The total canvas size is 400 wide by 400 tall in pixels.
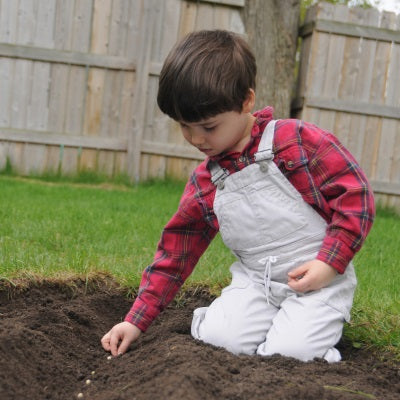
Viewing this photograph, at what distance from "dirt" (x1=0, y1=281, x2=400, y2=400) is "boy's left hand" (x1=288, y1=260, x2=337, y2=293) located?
10.5 inches

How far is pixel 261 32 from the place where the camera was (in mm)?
8242

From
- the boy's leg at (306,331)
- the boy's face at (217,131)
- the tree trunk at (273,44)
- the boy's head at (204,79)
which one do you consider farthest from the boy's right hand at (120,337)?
the tree trunk at (273,44)

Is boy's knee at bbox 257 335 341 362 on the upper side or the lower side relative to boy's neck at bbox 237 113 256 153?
lower

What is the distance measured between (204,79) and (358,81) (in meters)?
6.08

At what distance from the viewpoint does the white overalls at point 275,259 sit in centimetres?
256

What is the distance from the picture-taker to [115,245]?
14.1 feet

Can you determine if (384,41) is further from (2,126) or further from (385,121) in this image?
(2,126)

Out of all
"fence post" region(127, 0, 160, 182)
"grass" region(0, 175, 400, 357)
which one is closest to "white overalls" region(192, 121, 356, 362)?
"grass" region(0, 175, 400, 357)

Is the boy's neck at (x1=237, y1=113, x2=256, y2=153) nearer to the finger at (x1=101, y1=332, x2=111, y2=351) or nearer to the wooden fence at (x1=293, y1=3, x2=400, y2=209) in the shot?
the finger at (x1=101, y1=332, x2=111, y2=351)

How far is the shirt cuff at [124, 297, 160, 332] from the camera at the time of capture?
2805mm

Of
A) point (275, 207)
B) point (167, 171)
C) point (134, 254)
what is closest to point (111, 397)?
point (275, 207)

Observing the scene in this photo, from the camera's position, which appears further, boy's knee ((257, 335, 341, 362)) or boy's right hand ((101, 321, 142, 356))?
boy's right hand ((101, 321, 142, 356))

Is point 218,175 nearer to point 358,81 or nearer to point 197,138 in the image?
point 197,138

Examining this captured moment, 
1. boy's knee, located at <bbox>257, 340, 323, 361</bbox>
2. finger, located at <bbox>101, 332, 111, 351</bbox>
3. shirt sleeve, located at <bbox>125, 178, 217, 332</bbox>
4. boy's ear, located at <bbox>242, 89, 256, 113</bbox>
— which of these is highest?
boy's ear, located at <bbox>242, 89, 256, 113</bbox>
